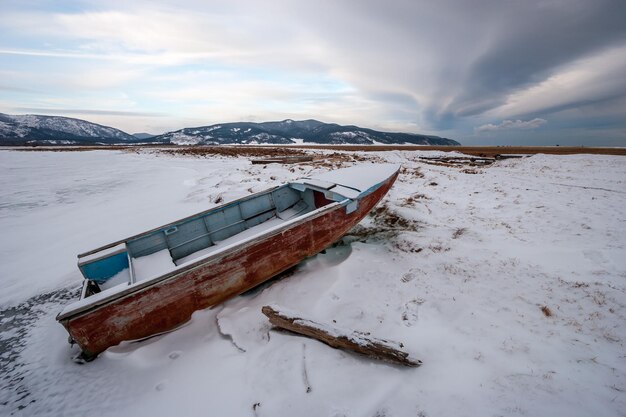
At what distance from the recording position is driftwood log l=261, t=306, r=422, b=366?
2.87m

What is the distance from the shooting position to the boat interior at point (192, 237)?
14.4 ft

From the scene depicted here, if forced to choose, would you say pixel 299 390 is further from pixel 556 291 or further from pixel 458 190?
pixel 458 190

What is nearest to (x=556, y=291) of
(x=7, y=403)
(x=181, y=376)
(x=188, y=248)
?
(x=181, y=376)

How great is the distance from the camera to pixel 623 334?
3160 mm

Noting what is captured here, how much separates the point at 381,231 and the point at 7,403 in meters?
6.90

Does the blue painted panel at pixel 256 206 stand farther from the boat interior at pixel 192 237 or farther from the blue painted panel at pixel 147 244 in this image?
the blue painted panel at pixel 147 244

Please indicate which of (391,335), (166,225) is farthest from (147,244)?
(391,335)

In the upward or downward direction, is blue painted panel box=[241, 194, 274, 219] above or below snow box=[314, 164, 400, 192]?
below

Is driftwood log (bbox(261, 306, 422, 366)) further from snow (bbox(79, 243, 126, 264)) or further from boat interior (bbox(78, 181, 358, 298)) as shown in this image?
snow (bbox(79, 243, 126, 264))

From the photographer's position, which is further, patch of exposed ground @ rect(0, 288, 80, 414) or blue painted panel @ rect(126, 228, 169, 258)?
blue painted panel @ rect(126, 228, 169, 258)

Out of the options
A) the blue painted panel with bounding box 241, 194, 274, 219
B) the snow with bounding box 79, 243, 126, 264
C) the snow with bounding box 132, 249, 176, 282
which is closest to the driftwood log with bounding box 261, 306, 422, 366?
the snow with bounding box 132, 249, 176, 282

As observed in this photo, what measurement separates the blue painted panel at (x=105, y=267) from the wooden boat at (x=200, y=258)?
0.5 inches

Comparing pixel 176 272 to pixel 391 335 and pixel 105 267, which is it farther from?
pixel 391 335

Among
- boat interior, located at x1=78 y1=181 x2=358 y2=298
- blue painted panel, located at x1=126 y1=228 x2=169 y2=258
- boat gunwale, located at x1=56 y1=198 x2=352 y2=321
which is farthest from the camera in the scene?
blue painted panel, located at x1=126 y1=228 x2=169 y2=258
